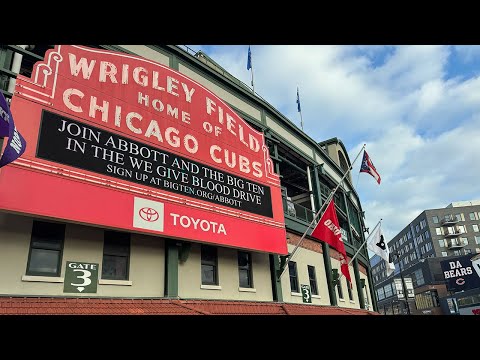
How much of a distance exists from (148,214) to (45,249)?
9.42 ft

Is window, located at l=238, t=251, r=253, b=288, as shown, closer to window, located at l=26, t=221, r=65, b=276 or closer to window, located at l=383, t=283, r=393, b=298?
window, located at l=26, t=221, r=65, b=276

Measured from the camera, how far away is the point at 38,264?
1008 cm

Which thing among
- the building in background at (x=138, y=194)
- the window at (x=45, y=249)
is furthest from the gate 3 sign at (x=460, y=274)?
the window at (x=45, y=249)

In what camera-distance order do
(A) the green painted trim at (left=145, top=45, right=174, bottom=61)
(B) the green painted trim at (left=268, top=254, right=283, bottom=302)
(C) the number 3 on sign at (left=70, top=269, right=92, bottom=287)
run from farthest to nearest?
1. (B) the green painted trim at (left=268, top=254, right=283, bottom=302)
2. (A) the green painted trim at (left=145, top=45, right=174, bottom=61)
3. (C) the number 3 on sign at (left=70, top=269, right=92, bottom=287)

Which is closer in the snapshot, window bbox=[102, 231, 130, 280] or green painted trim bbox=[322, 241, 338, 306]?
window bbox=[102, 231, 130, 280]

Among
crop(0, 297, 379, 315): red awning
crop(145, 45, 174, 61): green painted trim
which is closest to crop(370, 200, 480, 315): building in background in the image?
crop(0, 297, 379, 315): red awning

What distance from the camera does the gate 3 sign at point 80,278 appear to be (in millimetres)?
10289

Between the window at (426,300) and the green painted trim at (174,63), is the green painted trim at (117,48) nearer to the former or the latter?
the green painted trim at (174,63)

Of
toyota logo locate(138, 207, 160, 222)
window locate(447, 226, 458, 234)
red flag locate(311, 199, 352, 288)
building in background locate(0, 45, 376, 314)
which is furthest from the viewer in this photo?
window locate(447, 226, 458, 234)

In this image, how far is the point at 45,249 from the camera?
33.7 feet

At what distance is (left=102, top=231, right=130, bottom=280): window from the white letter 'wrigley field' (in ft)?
2.74

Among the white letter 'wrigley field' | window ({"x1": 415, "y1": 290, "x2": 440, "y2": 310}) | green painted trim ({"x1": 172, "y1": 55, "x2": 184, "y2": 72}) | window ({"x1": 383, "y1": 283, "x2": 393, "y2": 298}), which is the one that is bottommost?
the white letter 'wrigley field'

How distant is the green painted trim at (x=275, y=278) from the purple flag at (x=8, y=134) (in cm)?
1098

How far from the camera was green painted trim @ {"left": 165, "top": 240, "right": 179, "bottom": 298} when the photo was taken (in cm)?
1225
